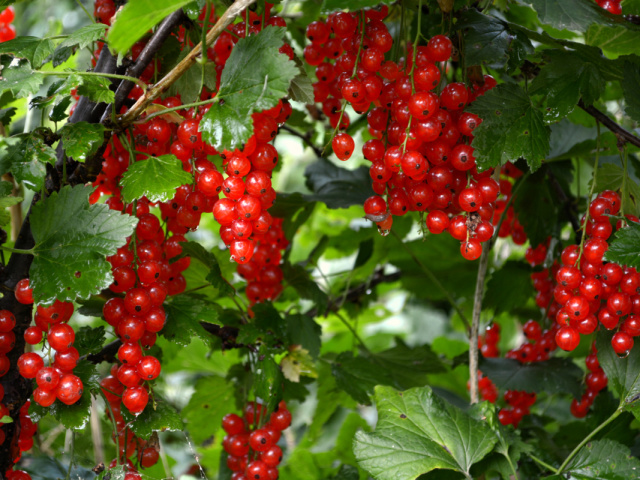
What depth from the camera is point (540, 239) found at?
3.97 ft

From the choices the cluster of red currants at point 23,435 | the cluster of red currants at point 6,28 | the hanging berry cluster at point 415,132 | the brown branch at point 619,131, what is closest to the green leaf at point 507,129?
the hanging berry cluster at point 415,132

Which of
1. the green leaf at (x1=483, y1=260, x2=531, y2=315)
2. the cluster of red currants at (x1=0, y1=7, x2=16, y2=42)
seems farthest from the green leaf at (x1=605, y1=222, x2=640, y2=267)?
the cluster of red currants at (x1=0, y1=7, x2=16, y2=42)

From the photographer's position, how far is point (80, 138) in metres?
0.69

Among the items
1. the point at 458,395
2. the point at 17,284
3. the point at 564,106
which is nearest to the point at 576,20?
the point at 564,106

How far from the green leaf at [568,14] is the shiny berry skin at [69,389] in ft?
2.32

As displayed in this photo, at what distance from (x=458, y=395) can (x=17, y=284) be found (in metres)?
1.25

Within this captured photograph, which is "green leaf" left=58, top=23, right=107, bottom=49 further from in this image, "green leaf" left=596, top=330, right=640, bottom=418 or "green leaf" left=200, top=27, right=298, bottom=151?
"green leaf" left=596, top=330, right=640, bottom=418

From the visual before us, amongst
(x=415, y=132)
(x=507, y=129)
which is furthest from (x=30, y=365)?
(x=507, y=129)

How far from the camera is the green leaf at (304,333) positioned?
1.12 m

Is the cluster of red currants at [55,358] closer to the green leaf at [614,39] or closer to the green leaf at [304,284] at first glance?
the green leaf at [304,284]

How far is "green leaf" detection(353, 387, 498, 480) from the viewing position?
823 mm

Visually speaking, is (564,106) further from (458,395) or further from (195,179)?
(458,395)

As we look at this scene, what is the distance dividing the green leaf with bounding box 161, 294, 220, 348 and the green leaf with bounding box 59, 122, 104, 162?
25cm

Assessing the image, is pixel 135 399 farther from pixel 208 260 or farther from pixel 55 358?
pixel 208 260
